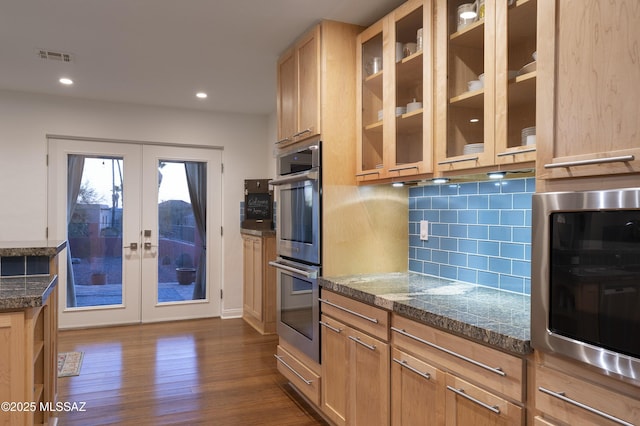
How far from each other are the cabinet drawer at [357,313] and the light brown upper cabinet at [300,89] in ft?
3.43

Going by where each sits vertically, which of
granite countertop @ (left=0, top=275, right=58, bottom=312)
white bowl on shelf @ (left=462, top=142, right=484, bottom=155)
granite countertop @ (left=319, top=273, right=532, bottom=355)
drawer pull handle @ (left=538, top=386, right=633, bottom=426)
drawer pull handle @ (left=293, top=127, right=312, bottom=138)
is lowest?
drawer pull handle @ (left=538, top=386, right=633, bottom=426)

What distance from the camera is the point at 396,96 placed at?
2465 mm

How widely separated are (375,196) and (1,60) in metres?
3.23

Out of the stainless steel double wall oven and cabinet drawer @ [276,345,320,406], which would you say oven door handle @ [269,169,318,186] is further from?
cabinet drawer @ [276,345,320,406]

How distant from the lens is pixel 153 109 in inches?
202

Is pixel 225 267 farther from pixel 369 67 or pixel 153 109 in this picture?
pixel 369 67

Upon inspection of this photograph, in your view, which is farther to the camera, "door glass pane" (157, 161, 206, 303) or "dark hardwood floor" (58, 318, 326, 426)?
"door glass pane" (157, 161, 206, 303)

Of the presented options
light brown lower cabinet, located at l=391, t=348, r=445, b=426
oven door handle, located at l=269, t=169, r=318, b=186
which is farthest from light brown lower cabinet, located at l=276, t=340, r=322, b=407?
oven door handle, located at l=269, t=169, r=318, b=186

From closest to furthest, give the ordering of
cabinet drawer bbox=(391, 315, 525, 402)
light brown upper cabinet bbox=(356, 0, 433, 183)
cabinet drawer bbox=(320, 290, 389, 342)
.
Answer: cabinet drawer bbox=(391, 315, 525, 402) < cabinet drawer bbox=(320, 290, 389, 342) < light brown upper cabinet bbox=(356, 0, 433, 183)

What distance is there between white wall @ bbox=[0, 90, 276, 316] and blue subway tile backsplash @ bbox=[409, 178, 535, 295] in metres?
3.08

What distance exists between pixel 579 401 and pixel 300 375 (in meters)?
1.99

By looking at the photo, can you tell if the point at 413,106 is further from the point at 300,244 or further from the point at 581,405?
the point at 581,405

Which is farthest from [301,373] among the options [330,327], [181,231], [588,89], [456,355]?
[181,231]

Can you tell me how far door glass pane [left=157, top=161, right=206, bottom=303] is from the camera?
17.3ft
